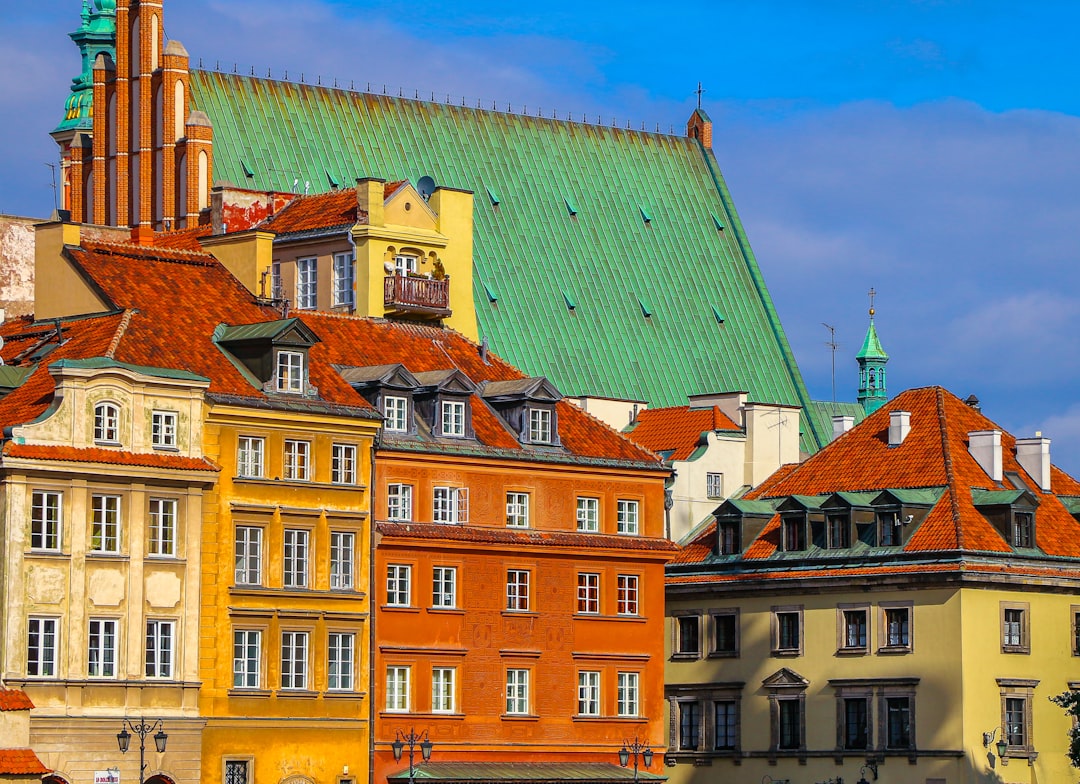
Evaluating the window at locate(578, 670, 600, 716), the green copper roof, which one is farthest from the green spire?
the window at locate(578, 670, 600, 716)

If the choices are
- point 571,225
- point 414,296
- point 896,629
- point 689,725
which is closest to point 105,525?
point 414,296

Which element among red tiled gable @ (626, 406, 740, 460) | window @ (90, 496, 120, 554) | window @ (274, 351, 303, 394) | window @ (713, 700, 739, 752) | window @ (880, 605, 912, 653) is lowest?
window @ (713, 700, 739, 752)

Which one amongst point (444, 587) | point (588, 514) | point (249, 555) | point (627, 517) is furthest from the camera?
point (627, 517)

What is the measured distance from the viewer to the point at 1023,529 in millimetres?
108438

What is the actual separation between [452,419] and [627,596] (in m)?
9.22

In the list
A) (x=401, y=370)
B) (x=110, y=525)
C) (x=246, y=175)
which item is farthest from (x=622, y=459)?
(x=246, y=175)

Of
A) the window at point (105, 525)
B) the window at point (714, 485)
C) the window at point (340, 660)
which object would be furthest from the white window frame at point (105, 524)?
the window at point (714, 485)

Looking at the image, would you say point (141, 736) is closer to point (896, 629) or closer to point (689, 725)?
point (689, 725)

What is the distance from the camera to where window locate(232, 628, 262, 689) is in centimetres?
9212

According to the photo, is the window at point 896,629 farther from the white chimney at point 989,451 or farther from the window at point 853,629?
the white chimney at point 989,451

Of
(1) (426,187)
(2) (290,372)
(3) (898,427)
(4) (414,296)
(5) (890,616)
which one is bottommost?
(5) (890,616)

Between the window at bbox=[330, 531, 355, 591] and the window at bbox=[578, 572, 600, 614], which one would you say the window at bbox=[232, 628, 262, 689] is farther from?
the window at bbox=[578, 572, 600, 614]

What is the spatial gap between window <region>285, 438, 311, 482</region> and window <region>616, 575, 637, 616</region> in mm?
13849

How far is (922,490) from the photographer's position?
109 m
